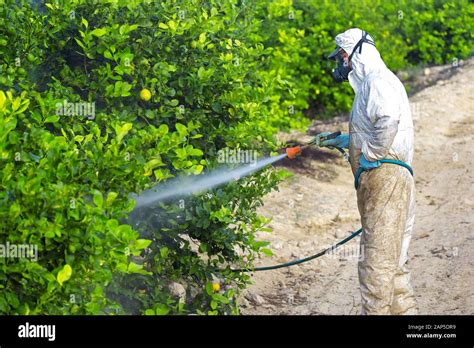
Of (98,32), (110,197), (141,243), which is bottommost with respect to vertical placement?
(141,243)

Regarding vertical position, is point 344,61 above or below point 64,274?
above

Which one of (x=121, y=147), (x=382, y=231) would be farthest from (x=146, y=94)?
(x=382, y=231)

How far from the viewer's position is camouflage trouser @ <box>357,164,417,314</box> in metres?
6.33

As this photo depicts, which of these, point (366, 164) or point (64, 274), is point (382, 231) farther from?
point (64, 274)

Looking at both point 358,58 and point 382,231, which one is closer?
point 382,231

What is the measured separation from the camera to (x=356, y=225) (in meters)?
9.83

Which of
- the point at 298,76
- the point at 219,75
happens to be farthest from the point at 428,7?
the point at 219,75

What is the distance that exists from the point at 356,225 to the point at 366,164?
11.5 feet

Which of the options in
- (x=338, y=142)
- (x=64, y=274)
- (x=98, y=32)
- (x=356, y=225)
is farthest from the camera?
(x=356, y=225)

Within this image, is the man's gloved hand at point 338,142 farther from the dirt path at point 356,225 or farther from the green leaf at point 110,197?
the green leaf at point 110,197

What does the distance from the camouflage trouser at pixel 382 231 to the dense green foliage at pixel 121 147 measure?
0.70m

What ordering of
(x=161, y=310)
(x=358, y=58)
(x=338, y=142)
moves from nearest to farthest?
1. (x=161, y=310)
2. (x=358, y=58)
3. (x=338, y=142)

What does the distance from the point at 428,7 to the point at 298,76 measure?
3.14m
